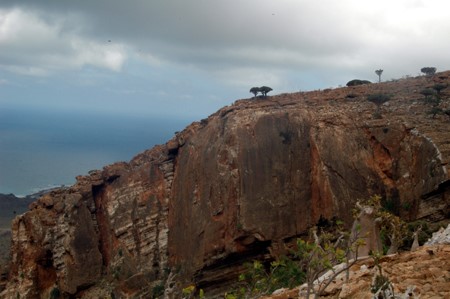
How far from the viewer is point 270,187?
36.5 m

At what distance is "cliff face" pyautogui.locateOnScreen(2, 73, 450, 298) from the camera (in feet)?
116

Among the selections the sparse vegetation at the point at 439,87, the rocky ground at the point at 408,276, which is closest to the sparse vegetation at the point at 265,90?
the sparse vegetation at the point at 439,87

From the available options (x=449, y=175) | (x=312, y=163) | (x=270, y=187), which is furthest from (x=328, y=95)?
(x=449, y=175)

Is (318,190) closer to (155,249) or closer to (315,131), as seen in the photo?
(315,131)

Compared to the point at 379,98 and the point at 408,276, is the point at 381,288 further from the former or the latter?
the point at 379,98

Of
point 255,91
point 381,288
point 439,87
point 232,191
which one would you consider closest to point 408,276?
point 381,288

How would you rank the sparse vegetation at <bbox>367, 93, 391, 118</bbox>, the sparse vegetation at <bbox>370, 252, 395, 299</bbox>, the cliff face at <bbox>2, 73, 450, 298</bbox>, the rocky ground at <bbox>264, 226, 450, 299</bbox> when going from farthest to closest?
the sparse vegetation at <bbox>367, 93, 391, 118</bbox>, the cliff face at <bbox>2, 73, 450, 298</bbox>, the rocky ground at <bbox>264, 226, 450, 299</bbox>, the sparse vegetation at <bbox>370, 252, 395, 299</bbox>

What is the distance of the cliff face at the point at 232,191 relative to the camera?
35281 mm

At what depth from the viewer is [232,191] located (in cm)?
3703

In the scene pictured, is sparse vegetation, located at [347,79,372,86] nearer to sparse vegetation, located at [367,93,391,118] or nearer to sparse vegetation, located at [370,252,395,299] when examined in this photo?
sparse vegetation, located at [367,93,391,118]

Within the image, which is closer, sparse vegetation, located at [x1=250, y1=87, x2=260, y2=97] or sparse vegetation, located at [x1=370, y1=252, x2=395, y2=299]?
sparse vegetation, located at [x1=370, y1=252, x2=395, y2=299]

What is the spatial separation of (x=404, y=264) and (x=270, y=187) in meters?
20.0

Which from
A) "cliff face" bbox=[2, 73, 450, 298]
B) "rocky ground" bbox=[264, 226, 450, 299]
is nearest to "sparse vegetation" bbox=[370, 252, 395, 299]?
"rocky ground" bbox=[264, 226, 450, 299]

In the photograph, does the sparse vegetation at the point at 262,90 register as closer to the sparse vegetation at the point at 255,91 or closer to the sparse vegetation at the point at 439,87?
the sparse vegetation at the point at 255,91
